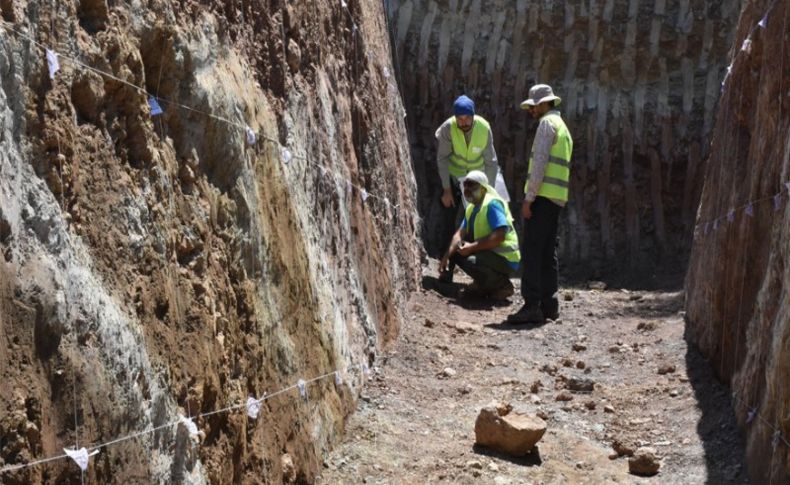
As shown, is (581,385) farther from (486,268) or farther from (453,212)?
(453,212)

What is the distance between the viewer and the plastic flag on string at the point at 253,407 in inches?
158

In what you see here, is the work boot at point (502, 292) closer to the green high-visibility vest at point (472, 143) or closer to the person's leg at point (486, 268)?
the person's leg at point (486, 268)

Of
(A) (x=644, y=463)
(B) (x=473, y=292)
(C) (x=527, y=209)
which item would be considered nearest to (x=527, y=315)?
(C) (x=527, y=209)

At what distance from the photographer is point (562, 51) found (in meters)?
12.5

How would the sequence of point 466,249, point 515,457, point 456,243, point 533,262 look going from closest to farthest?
point 515,457
point 533,262
point 466,249
point 456,243

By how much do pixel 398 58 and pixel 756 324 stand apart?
786 centimetres

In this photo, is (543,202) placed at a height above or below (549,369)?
above

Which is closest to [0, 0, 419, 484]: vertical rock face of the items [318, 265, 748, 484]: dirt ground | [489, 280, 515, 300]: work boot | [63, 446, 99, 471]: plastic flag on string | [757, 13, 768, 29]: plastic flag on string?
[63, 446, 99, 471]: plastic flag on string

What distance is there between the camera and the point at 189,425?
3.45 metres

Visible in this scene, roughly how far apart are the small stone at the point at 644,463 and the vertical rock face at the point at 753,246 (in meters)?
0.42

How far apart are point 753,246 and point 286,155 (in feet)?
7.76

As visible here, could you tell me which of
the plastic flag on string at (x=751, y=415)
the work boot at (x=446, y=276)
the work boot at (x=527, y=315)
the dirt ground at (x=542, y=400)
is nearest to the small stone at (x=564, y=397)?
the dirt ground at (x=542, y=400)

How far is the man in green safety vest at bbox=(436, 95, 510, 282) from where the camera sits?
31.6 feet

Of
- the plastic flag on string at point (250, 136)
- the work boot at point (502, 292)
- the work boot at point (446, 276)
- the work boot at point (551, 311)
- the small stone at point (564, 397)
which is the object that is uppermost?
the plastic flag on string at point (250, 136)
